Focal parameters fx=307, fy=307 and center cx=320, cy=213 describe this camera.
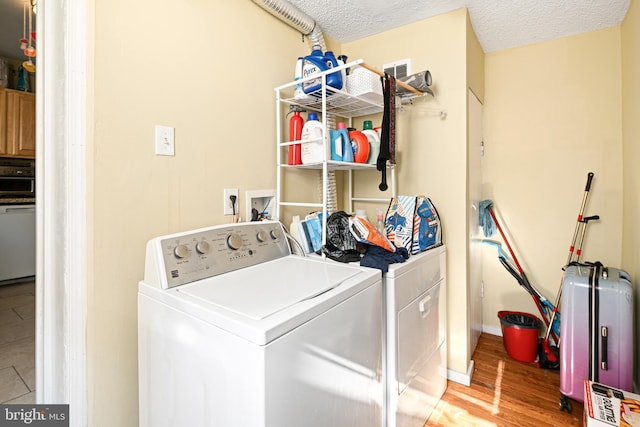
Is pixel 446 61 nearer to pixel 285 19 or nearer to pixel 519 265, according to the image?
pixel 285 19

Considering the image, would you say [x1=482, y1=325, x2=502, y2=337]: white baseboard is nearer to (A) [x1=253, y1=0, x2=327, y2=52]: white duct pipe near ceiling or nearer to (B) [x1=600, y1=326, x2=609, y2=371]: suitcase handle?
(B) [x1=600, y1=326, x2=609, y2=371]: suitcase handle

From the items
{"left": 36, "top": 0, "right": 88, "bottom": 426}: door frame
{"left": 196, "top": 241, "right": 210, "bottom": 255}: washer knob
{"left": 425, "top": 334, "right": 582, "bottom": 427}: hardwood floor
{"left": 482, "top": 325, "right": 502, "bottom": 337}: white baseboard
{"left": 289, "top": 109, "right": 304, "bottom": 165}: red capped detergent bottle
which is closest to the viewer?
{"left": 36, "top": 0, "right": 88, "bottom": 426}: door frame

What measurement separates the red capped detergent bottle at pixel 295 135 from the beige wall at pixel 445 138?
82 cm

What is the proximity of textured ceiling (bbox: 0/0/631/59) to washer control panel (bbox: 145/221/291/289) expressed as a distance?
4.66 ft

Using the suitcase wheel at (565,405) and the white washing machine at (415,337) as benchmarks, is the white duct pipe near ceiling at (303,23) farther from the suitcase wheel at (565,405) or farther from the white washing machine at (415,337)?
the suitcase wheel at (565,405)

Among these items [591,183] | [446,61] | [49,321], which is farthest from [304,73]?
[591,183]

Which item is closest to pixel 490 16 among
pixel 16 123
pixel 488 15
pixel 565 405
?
pixel 488 15

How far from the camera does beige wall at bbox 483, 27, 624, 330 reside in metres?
2.22

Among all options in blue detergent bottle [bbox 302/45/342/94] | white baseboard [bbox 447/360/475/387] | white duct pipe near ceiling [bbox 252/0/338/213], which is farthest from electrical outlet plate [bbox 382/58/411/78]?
white baseboard [bbox 447/360/475/387]

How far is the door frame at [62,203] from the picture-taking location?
111 centimetres

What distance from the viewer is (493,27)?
2164mm

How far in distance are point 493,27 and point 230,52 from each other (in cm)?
185

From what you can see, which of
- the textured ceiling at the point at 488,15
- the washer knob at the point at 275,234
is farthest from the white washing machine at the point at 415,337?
the textured ceiling at the point at 488,15

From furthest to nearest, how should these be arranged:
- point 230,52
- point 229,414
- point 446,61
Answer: point 446,61, point 230,52, point 229,414
